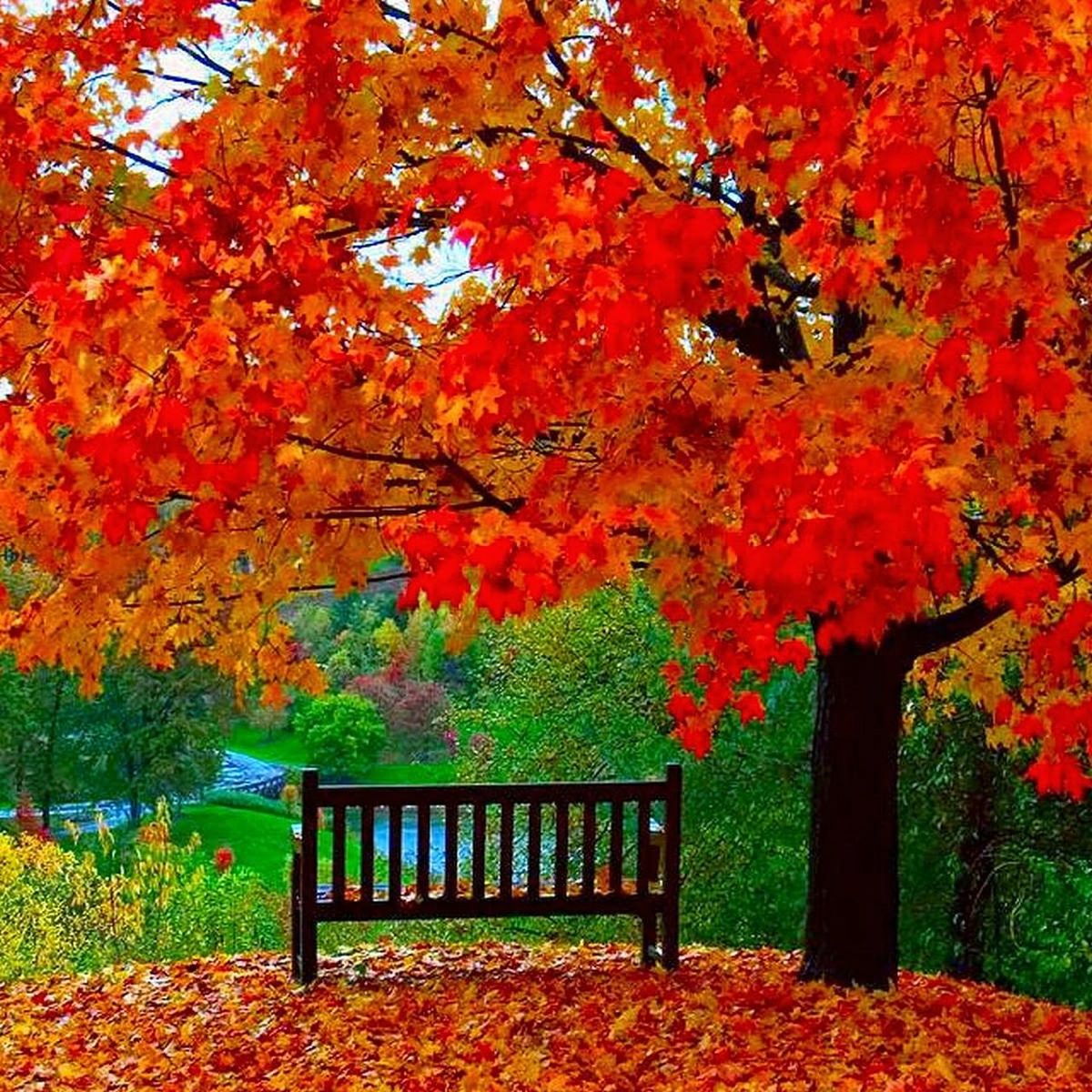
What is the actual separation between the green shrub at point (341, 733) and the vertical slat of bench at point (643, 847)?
31.9 m

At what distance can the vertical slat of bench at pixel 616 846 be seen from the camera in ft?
24.0

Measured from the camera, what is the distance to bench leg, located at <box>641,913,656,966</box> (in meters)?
7.48

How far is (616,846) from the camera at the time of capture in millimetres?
7348

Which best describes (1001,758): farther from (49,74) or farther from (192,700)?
(192,700)

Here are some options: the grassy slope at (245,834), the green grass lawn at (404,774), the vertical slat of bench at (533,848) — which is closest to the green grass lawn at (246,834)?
the grassy slope at (245,834)

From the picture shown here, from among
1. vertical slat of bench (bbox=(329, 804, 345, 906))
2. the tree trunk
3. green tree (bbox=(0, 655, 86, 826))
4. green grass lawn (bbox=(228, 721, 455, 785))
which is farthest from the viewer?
green grass lawn (bbox=(228, 721, 455, 785))

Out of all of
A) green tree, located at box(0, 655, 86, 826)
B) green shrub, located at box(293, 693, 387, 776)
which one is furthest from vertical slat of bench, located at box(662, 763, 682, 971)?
green shrub, located at box(293, 693, 387, 776)

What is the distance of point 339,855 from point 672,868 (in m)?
1.70

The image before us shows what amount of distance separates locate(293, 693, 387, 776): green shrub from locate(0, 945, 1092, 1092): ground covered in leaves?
31.9m

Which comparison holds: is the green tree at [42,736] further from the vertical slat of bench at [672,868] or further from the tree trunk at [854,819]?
the tree trunk at [854,819]

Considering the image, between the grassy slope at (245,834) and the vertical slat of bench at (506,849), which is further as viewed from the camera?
the grassy slope at (245,834)

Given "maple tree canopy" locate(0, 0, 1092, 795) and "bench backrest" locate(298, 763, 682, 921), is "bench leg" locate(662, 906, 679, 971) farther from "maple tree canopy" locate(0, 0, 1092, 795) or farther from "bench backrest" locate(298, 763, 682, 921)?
"maple tree canopy" locate(0, 0, 1092, 795)

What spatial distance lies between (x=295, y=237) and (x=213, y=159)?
704mm

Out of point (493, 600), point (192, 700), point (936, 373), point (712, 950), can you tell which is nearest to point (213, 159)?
point (493, 600)
